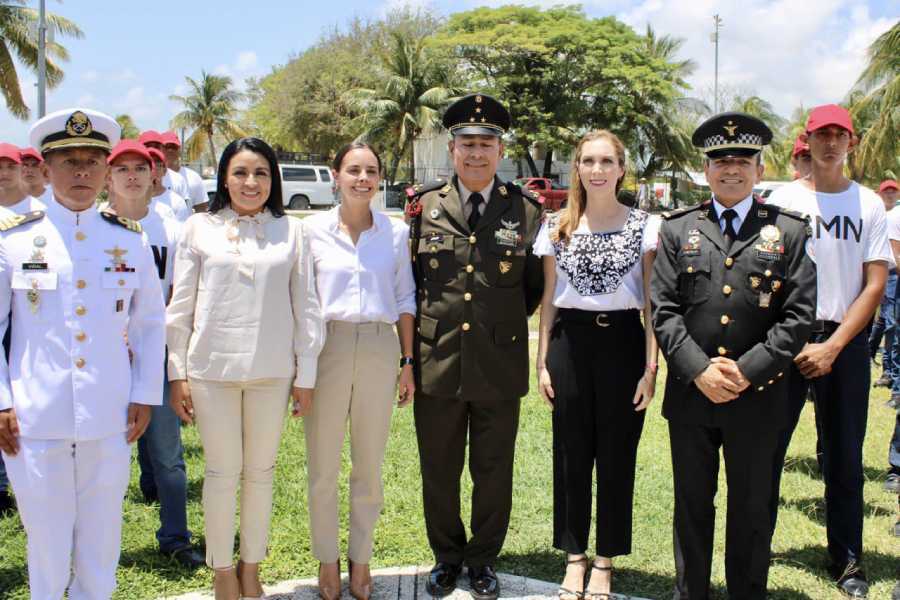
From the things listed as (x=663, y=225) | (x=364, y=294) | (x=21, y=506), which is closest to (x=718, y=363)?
(x=663, y=225)

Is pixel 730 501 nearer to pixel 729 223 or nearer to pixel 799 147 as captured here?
pixel 729 223

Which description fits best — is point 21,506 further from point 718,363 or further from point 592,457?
point 718,363

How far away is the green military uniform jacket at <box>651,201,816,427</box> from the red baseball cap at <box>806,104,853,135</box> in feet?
2.68

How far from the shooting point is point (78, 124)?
9.09ft

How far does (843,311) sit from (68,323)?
3.39 metres

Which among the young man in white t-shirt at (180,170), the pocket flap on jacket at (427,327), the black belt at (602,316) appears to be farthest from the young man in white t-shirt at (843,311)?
the young man in white t-shirt at (180,170)

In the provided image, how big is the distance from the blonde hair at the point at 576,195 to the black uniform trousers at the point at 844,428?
1294 mm

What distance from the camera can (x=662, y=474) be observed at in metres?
5.35

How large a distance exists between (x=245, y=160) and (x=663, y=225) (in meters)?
1.81

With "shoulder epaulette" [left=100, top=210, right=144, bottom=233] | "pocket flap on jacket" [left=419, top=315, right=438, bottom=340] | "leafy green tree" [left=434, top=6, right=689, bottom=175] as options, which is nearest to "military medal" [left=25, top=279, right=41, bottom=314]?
"shoulder epaulette" [left=100, top=210, right=144, bottom=233]

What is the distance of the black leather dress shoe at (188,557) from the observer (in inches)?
152

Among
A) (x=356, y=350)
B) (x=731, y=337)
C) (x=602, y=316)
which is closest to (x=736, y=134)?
(x=731, y=337)

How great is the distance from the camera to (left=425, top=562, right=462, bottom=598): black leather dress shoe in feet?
11.8

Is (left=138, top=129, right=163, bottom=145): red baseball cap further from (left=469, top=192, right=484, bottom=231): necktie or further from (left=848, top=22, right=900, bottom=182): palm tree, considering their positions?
(left=848, top=22, right=900, bottom=182): palm tree
